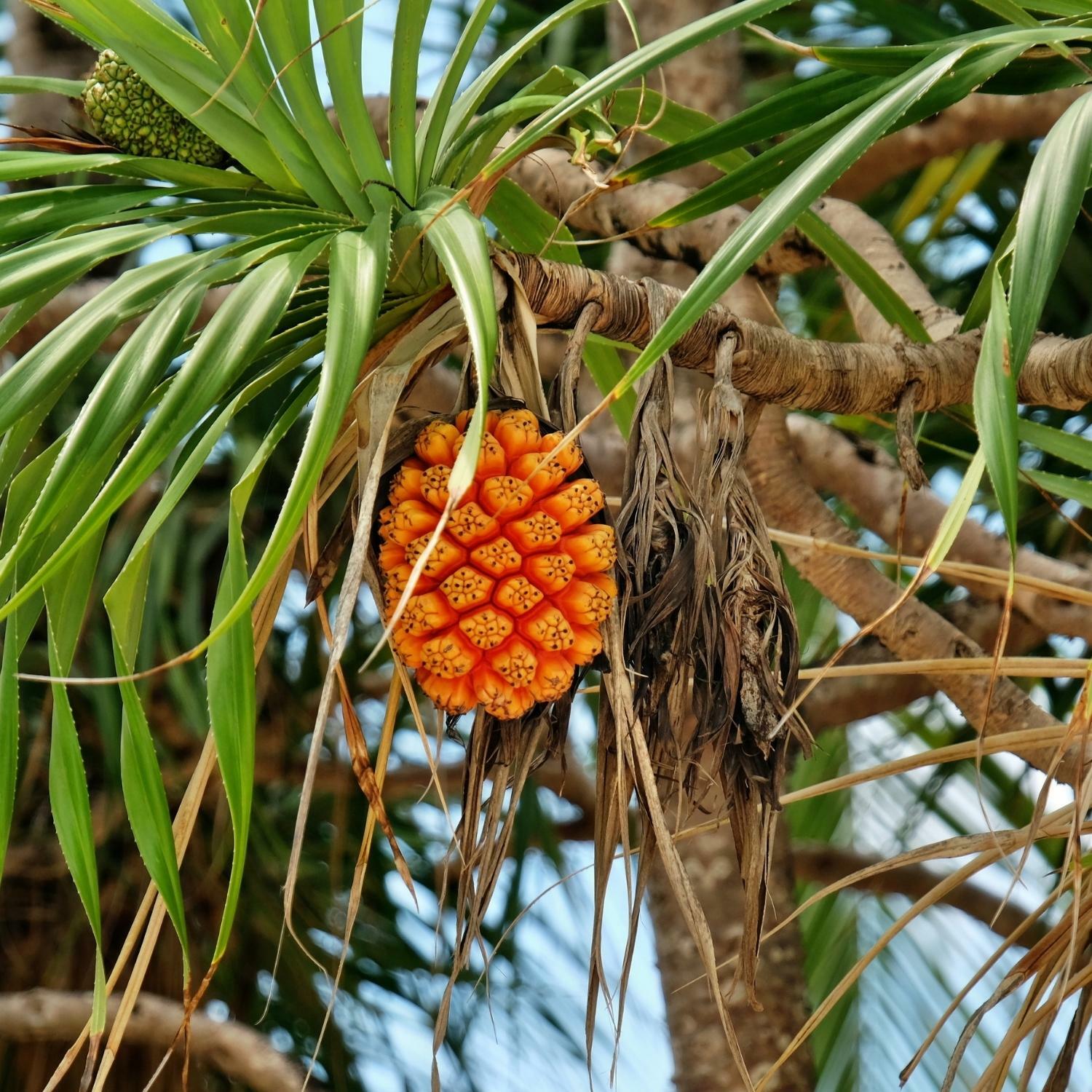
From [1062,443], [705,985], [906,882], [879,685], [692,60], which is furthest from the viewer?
[906,882]

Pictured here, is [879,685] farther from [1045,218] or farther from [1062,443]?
[1045,218]

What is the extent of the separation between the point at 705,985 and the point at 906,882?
0.54 metres

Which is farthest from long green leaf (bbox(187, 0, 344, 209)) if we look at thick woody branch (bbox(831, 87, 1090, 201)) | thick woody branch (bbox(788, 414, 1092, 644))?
thick woody branch (bbox(831, 87, 1090, 201))

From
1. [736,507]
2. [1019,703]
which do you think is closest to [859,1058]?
[1019,703]

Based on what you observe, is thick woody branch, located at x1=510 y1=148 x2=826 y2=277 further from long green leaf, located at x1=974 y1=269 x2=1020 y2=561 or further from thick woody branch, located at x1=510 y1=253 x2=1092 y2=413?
long green leaf, located at x1=974 y1=269 x2=1020 y2=561

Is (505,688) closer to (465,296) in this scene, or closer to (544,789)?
(465,296)

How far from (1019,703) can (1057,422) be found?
0.95 metres

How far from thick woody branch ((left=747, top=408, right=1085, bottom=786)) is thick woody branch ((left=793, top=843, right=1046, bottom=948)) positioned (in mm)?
586

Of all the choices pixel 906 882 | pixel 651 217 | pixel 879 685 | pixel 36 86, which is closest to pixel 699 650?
pixel 36 86

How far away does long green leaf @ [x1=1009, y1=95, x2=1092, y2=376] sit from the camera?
20.5 inches

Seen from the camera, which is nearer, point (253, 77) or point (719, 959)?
point (253, 77)

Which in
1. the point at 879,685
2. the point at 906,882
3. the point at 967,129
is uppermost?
the point at 967,129

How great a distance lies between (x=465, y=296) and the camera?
0.53 metres

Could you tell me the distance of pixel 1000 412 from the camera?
0.49 meters
